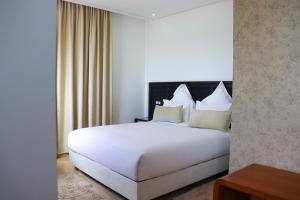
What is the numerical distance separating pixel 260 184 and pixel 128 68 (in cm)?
382

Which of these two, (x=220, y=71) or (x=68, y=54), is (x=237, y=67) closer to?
(x=220, y=71)

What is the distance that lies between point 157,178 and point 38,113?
5.62 feet

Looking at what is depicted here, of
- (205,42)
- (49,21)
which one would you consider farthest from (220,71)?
(49,21)

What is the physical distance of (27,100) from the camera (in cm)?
88

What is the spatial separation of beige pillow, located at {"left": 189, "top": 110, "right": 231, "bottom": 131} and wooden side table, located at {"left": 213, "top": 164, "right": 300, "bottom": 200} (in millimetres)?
1309

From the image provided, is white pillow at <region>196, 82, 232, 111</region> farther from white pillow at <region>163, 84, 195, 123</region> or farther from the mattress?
the mattress

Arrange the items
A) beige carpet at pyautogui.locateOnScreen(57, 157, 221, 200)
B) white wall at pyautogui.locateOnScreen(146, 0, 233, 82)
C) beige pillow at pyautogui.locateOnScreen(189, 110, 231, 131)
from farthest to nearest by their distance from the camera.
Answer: white wall at pyautogui.locateOnScreen(146, 0, 233, 82) → beige pillow at pyautogui.locateOnScreen(189, 110, 231, 131) → beige carpet at pyautogui.locateOnScreen(57, 157, 221, 200)

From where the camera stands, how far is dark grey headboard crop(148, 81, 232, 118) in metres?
3.93

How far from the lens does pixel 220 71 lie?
3.92 meters

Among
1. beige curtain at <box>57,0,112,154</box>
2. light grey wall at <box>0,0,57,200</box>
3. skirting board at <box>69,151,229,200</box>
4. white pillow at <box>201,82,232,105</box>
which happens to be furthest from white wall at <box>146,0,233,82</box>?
light grey wall at <box>0,0,57,200</box>

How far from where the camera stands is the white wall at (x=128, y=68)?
15.8 ft

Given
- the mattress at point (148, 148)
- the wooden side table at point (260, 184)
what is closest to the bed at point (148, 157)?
the mattress at point (148, 148)

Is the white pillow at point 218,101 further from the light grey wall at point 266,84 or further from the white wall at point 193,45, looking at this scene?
the light grey wall at point 266,84

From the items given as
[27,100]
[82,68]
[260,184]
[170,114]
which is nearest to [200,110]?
[170,114]
